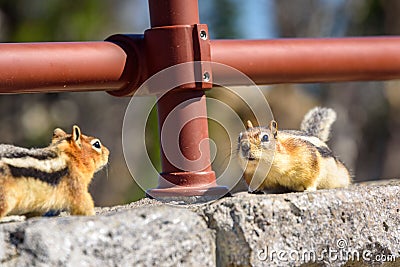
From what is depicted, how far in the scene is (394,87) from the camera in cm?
1520

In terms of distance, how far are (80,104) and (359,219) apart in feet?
35.9

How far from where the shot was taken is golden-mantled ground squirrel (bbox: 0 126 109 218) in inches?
99.0

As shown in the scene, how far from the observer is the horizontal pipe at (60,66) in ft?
9.18

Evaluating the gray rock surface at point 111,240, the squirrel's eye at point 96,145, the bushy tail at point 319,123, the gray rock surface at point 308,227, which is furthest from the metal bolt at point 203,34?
the bushy tail at point 319,123

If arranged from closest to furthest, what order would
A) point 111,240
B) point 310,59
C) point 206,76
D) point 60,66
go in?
point 111,240
point 60,66
point 206,76
point 310,59

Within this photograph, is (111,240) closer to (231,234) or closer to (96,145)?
(231,234)

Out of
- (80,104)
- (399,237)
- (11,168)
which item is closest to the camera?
(11,168)

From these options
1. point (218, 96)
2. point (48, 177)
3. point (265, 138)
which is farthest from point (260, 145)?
point (218, 96)

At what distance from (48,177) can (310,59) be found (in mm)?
1156

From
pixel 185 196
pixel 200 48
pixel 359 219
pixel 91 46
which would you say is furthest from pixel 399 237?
pixel 91 46

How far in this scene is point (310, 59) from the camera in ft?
11.0

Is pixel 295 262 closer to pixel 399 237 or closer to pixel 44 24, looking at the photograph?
pixel 399 237

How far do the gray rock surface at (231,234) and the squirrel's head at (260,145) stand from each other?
2.02 feet

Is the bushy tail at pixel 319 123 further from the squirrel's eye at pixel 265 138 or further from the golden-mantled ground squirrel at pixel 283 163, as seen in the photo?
→ the squirrel's eye at pixel 265 138
